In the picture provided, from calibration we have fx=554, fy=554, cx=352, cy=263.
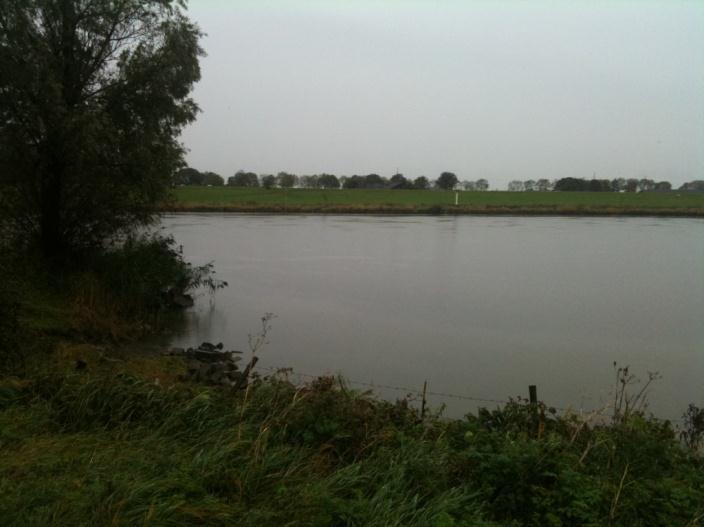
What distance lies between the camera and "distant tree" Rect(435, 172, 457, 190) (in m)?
103

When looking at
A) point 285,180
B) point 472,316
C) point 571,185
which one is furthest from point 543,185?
point 472,316

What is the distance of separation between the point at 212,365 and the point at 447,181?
99.6m

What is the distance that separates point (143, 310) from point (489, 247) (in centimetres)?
1982

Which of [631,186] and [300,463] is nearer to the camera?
[300,463]

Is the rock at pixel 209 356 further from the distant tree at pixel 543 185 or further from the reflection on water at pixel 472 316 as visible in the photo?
the distant tree at pixel 543 185

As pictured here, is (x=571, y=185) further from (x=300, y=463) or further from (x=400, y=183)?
(x=300, y=463)

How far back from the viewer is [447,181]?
103 m

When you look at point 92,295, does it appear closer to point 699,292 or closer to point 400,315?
point 400,315

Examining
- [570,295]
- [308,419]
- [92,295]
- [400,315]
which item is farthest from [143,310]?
[570,295]

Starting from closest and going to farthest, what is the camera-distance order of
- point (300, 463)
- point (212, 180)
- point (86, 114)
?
1. point (300, 463)
2. point (86, 114)
3. point (212, 180)

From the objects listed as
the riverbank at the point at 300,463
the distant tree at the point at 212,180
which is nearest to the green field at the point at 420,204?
the distant tree at the point at 212,180

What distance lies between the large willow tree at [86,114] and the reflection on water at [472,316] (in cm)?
292

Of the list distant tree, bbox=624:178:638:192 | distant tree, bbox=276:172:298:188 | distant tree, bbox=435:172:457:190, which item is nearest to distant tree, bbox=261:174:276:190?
distant tree, bbox=276:172:298:188

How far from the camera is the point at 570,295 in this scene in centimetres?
1488
